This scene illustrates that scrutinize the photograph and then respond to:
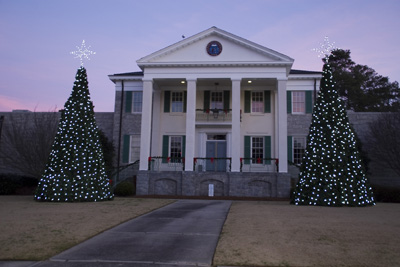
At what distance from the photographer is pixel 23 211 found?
1184cm

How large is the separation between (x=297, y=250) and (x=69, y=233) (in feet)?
15.9

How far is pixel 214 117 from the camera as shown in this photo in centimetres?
2366

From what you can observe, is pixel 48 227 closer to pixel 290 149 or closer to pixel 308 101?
pixel 290 149

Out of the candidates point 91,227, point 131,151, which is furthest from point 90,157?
point 131,151

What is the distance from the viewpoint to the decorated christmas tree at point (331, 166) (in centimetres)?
1464

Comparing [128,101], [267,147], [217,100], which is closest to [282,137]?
[267,147]

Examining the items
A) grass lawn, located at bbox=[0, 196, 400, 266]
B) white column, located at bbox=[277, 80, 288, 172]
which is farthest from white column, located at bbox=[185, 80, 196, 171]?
grass lawn, located at bbox=[0, 196, 400, 266]

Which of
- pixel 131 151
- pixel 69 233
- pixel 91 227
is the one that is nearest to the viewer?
pixel 69 233

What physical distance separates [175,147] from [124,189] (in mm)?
5114

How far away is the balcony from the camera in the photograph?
23391 millimetres

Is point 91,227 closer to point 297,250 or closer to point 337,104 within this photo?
point 297,250

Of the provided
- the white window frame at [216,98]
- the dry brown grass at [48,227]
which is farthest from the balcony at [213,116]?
the dry brown grass at [48,227]

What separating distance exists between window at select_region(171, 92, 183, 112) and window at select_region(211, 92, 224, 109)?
212 cm

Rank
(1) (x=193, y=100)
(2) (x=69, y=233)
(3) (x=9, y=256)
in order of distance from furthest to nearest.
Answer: (1) (x=193, y=100) → (2) (x=69, y=233) → (3) (x=9, y=256)
